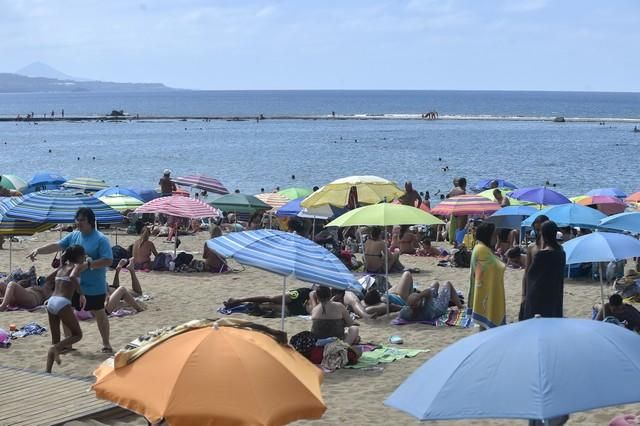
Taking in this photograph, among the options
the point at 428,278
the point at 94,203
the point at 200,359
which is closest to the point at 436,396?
the point at 200,359

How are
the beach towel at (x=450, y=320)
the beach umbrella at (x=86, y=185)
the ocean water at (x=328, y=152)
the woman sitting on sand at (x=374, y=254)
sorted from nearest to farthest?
the beach towel at (x=450, y=320) < the woman sitting on sand at (x=374, y=254) < the beach umbrella at (x=86, y=185) < the ocean water at (x=328, y=152)

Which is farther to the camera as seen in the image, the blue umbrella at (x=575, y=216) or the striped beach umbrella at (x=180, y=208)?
the striped beach umbrella at (x=180, y=208)

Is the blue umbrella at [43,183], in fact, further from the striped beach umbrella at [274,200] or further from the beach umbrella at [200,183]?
the striped beach umbrella at [274,200]

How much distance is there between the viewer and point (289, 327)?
36.5 ft

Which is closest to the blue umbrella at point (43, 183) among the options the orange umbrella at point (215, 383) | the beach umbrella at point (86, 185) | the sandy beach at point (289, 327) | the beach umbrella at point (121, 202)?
the beach umbrella at point (86, 185)

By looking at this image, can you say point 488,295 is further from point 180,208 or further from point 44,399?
point 180,208

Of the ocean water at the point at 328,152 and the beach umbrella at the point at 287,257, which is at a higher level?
the beach umbrella at the point at 287,257

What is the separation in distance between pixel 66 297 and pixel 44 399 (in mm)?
1648

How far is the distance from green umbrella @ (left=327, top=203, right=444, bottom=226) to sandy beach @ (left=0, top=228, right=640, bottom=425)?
1.29 meters

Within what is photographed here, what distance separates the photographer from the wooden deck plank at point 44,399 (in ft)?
22.0

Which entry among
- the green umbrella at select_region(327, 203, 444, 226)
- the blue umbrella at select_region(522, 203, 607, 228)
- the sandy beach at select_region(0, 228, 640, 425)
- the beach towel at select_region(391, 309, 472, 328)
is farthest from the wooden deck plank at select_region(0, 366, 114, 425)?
the blue umbrella at select_region(522, 203, 607, 228)

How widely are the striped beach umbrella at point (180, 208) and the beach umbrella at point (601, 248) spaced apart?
7.16 meters

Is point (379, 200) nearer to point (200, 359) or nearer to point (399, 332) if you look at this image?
point (399, 332)

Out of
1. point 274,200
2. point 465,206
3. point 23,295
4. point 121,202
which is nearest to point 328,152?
point 274,200
